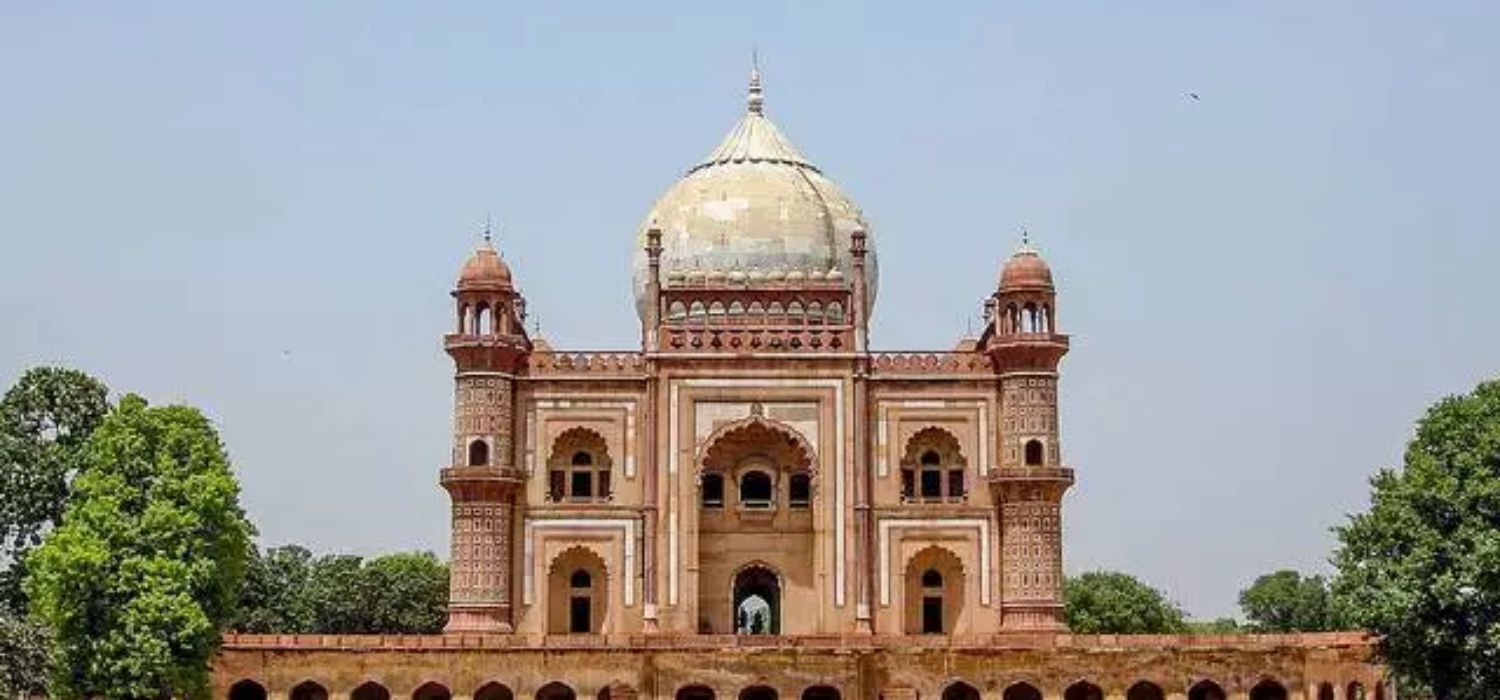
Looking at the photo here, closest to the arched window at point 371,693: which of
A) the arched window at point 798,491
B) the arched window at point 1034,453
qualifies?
the arched window at point 798,491

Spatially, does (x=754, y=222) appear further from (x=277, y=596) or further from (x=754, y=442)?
(x=277, y=596)

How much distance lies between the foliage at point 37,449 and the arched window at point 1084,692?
2077cm

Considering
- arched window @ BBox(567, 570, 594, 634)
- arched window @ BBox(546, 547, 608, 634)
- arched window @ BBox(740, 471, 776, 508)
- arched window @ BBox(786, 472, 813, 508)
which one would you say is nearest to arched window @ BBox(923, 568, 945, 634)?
arched window @ BBox(786, 472, 813, 508)

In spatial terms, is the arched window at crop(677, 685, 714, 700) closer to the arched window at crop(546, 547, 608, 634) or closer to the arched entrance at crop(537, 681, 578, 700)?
the arched entrance at crop(537, 681, 578, 700)

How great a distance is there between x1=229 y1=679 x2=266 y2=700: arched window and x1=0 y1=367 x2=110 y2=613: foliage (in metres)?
4.98

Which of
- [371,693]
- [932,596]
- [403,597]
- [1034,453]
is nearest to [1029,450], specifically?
[1034,453]

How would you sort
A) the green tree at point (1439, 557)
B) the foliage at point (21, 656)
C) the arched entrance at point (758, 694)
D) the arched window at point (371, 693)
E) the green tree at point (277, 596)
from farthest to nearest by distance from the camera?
the green tree at point (277, 596), the arched entrance at point (758, 694), the arched window at point (371, 693), the foliage at point (21, 656), the green tree at point (1439, 557)

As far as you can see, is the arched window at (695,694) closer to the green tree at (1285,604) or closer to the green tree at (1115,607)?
the green tree at (1115,607)

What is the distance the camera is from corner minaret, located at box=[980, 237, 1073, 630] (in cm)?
4844

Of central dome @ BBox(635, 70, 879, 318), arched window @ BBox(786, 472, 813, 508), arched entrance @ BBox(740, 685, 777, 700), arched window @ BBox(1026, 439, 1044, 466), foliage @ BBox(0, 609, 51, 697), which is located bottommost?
arched entrance @ BBox(740, 685, 777, 700)

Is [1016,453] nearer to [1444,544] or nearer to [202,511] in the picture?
[1444,544]

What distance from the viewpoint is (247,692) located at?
4669 centimetres

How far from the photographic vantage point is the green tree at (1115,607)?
226ft

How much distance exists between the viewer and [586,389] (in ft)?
165
